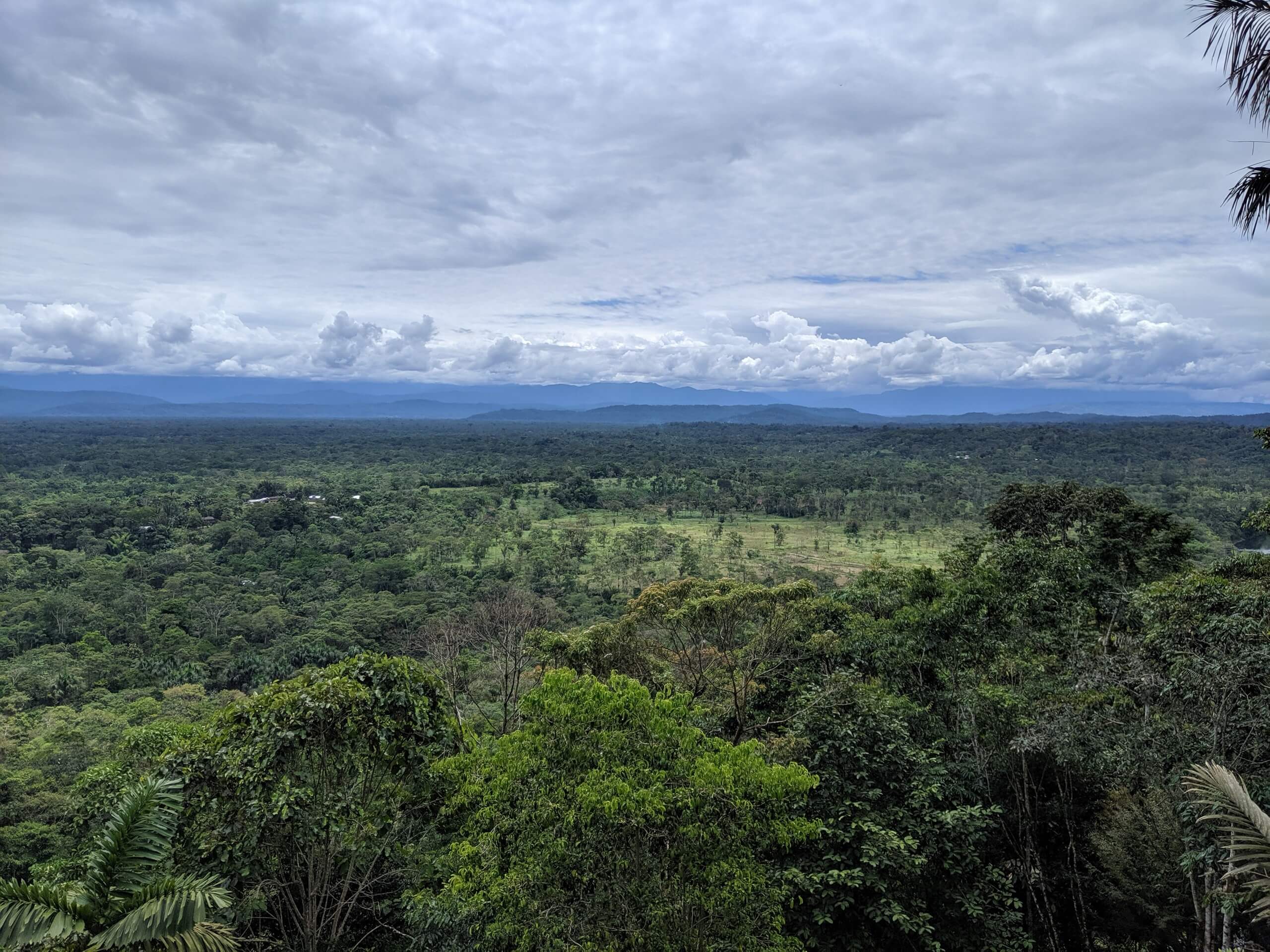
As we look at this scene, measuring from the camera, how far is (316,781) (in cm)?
780

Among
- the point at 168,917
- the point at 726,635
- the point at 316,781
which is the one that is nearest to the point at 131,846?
the point at 168,917

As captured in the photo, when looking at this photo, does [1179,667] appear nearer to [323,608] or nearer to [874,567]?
[874,567]

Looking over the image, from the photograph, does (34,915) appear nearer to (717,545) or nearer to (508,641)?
(508,641)

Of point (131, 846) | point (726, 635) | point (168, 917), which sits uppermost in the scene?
point (131, 846)


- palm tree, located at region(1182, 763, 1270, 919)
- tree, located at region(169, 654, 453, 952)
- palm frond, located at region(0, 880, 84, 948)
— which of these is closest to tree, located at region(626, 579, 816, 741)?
tree, located at region(169, 654, 453, 952)

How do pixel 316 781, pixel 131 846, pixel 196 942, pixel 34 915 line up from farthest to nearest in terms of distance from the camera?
pixel 316 781, pixel 131 846, pixel 196 942, pixel 34 915

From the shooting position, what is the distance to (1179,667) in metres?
8.30

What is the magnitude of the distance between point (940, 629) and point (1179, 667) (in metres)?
4.53

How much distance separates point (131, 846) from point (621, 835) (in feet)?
13.7

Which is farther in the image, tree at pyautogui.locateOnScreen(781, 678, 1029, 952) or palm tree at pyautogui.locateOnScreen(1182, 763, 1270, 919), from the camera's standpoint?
tree at pyautogui.locateOnScreen(781, 678, 1029, 952)

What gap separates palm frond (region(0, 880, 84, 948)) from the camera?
503cm

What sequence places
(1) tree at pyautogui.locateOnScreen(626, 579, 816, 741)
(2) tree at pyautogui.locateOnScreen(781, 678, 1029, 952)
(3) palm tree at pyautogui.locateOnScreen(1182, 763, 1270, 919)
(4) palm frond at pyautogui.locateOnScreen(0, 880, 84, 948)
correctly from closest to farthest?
(3) palm tree at pyautogui.locateOnScreen(1182, 763, 1270, 919) → (4) palm frond at pyautogui.locateOnScreen(0, 880, 84, 948) → (2) tree at pyautogui.locateOnScreen(781, 678, 1029, 952) → (1) tree at pyautogui.locateOnScreen(626, 579, 816, 741)

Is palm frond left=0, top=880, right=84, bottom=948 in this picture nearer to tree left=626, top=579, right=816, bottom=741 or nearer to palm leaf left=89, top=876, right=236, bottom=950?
palm leaf left=89, top=876, right=236, bottom=950

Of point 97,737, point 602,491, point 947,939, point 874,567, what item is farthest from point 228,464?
point 947,939
